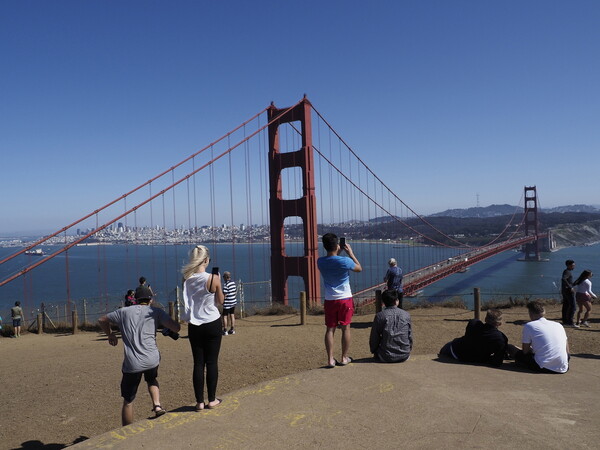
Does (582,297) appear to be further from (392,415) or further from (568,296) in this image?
(392,415)

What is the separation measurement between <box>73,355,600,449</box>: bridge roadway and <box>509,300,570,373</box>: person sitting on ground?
11 cm

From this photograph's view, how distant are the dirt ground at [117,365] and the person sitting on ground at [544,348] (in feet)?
6.77

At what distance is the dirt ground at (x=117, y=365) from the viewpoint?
416 centimetres

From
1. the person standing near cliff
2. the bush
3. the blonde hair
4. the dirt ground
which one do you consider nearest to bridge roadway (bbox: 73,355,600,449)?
the blonde hair

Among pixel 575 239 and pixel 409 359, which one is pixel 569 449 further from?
pixel 575 239

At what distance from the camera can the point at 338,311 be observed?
3.92 meters

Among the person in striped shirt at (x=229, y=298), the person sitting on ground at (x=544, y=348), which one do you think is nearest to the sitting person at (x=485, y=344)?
the person sitting on ground at (x=544, y=348)

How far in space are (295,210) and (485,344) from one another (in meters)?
11.7

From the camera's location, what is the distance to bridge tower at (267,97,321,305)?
15156 millimetres

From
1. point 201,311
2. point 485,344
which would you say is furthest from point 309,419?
point 485,344

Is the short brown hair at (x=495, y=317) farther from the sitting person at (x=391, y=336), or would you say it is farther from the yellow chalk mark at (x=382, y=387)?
the yellow chalk mark at (x=382, y=387)

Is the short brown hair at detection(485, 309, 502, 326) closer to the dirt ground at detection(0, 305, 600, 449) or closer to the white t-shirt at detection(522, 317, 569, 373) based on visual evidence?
the white t-shirt at detection(522, 317, 569, 373)

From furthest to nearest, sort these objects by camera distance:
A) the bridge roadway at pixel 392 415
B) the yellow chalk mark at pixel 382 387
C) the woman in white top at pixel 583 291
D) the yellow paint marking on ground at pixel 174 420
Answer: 1. the woman in white top at pixel 583 291
2. the yellow chalk mark at pixel 382 387
3. the yellow paint marking on ground at pixel 174 420
4. the bridge roadway at pixel 392 415

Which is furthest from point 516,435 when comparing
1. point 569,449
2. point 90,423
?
point 90,423
